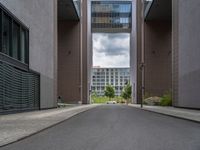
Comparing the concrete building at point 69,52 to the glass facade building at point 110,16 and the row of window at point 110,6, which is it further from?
the row of window at point 110,6

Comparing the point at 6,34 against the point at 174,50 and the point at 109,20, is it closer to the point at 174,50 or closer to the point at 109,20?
the point at 174,50

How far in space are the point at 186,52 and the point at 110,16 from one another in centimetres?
7053

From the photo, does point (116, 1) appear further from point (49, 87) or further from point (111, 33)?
point (49, 87)

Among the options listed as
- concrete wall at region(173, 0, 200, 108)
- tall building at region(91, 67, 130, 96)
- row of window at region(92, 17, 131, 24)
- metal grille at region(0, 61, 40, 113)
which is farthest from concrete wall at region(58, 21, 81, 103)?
tall building at region(91, 67, 130, 96)

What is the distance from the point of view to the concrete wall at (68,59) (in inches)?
2862

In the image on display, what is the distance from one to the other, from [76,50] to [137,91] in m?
15.0

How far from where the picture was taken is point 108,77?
194 metres

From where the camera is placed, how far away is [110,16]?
105m

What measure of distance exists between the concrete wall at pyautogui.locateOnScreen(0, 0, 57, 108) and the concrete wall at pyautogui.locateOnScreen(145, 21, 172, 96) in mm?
32230

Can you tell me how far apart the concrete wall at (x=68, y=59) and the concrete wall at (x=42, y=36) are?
29643 millimetres

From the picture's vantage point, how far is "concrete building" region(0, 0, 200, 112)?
25.7m

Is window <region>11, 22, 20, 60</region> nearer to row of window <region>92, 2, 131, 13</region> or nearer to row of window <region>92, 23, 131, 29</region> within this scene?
row of window <region>92, 23, 131, 29</region>

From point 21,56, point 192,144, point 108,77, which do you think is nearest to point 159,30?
point 21,56

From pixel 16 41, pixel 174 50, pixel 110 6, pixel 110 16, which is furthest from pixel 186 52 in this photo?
pixel 110 6
